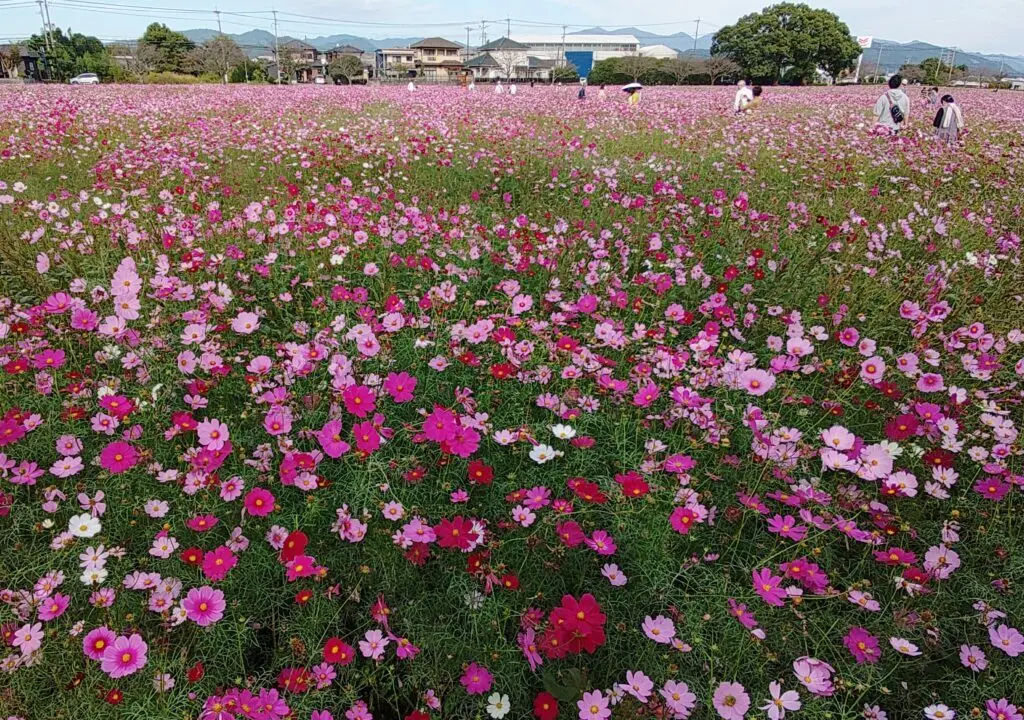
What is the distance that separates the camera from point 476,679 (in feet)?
Result: 4.79

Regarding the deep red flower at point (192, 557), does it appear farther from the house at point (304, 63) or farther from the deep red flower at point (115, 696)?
the house at point (304, 63)

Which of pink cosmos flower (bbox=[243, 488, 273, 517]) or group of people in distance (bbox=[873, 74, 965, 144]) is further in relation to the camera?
group of people in distance (bbox=[873, 74, 965, 144])

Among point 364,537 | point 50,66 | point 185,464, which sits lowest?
point 364,537

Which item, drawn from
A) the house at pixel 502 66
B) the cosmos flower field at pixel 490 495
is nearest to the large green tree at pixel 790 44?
the house at pixel 502 66

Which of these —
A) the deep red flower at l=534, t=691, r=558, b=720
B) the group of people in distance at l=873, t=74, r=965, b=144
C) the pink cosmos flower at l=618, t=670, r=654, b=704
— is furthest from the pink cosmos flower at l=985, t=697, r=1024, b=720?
the group of people in distance at l=873, t=74, r=965, b=144

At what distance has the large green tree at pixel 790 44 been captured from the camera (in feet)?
153

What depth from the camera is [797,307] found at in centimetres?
321

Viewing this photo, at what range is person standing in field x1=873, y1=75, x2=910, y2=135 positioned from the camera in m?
8.82

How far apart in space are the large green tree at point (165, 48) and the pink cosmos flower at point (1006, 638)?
174 feet

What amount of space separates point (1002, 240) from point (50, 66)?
61030 mm

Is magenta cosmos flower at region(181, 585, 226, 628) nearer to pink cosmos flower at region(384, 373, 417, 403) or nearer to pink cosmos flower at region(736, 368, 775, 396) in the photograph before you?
pink cosmos flower at region(384, 373, 417, 403)

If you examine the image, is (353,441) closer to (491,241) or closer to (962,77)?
(491,241)

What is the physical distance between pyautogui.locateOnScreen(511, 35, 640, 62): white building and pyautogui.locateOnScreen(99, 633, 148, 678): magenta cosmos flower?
119892 mm

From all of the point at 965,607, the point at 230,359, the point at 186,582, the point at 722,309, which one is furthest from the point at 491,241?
the point at 965,607
